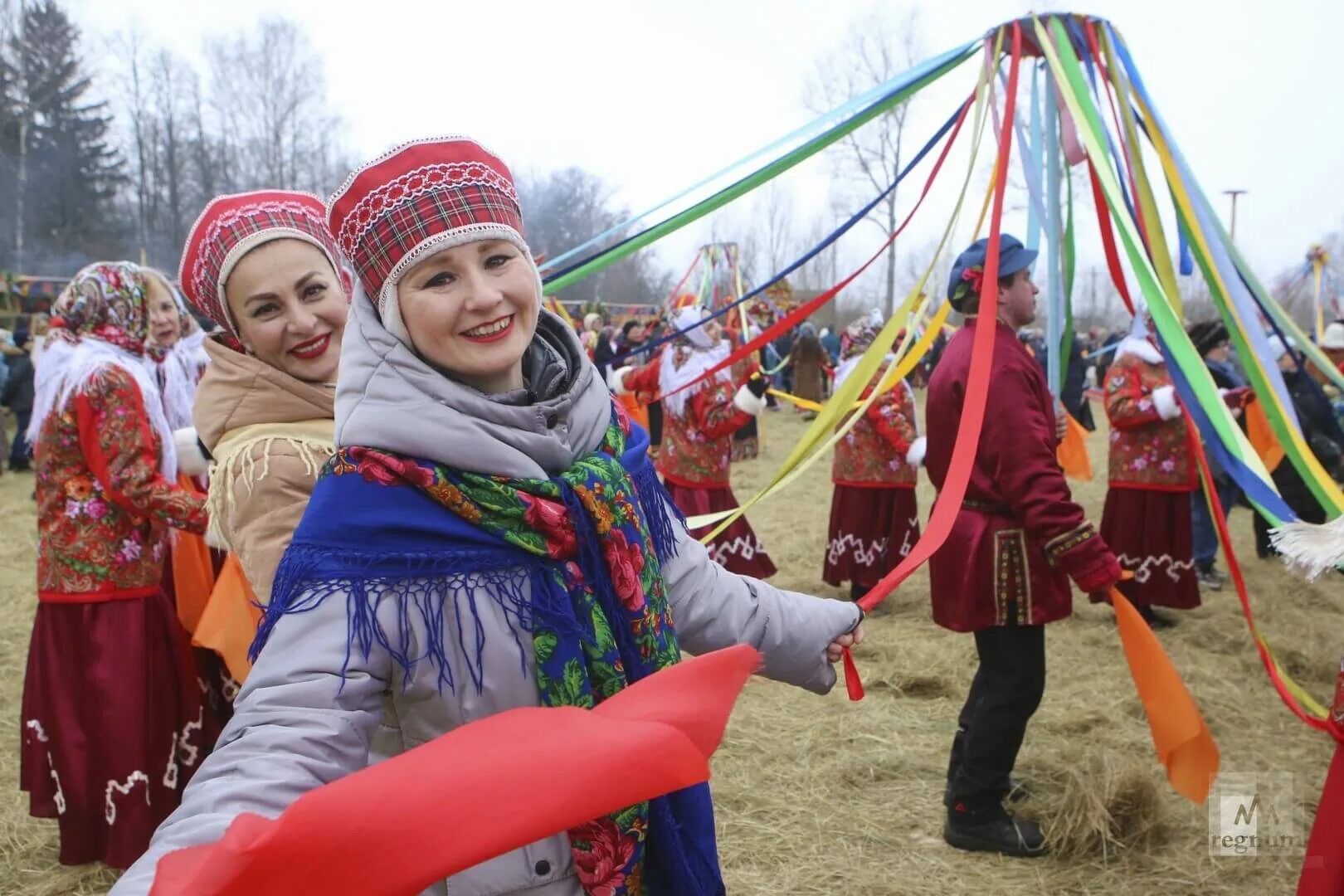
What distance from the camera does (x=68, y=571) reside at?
3.23 meters

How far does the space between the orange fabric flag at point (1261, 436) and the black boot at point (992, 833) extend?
2.95m

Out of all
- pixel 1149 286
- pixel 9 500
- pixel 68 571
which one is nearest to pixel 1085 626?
pixel 1149 286

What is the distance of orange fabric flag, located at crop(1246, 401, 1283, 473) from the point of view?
17.6ft

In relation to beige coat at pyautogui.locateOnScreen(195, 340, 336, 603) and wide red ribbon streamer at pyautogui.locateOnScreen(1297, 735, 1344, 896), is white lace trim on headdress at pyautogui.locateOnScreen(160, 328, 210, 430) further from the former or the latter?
wide red ribbon streamer at pyautogui.locateOnScreen(1297, 735, 1344, 896)

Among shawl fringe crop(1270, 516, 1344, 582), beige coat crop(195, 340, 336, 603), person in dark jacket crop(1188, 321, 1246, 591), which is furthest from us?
person in dark jacket crop(1188, 321, 1246, 591)

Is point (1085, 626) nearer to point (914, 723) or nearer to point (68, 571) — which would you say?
point (914, 723)

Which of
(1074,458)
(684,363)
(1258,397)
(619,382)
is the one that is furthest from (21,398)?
(1258,397)

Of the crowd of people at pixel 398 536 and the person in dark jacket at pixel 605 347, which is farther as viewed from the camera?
the person in dark jacket at pixel 605 347

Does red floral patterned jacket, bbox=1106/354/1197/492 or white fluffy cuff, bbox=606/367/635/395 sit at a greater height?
white fluffy cuff, bbox=606/367/635/395

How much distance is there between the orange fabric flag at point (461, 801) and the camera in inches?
39.3

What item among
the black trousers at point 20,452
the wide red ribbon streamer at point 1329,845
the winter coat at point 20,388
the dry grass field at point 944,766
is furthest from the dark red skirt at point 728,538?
the black trousers at point 20,452

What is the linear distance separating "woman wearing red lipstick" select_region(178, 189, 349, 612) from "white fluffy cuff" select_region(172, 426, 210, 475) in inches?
54.8


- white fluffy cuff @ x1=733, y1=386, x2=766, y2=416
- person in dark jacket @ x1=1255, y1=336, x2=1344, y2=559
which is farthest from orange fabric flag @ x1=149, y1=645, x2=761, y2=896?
person in dark jacket @ x1=1255, y1=336, x2=1344, y2=559

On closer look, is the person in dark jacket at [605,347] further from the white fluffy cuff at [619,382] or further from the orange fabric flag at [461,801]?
the orange fabric flag at [461,801]
